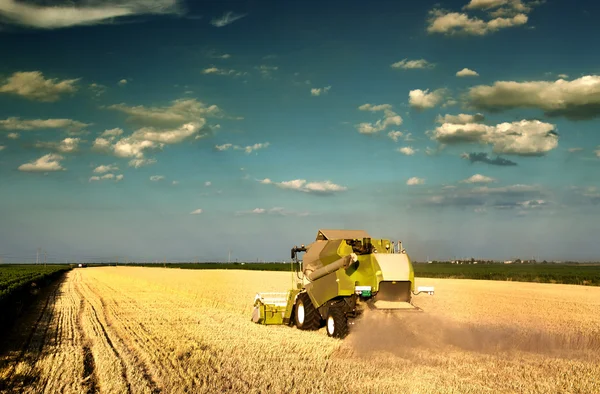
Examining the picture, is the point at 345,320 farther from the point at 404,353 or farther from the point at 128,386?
the point at 128,386

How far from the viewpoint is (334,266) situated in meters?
15.6

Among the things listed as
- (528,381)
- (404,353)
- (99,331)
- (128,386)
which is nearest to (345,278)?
(404,353)

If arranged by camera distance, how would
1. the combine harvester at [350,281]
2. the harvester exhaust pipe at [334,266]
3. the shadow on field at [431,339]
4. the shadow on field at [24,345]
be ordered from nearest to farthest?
1. the shadow on field at [24,345]
2. the shadow on field at [431,339]
3. the combine harvester at [350,281]
4. the harvester exhaust pipe at [334,266]

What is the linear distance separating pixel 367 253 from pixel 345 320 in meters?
1.94

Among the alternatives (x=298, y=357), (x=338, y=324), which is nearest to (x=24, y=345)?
(x=298, y=357)

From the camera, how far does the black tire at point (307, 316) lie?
1678 cm

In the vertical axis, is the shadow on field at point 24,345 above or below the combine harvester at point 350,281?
below

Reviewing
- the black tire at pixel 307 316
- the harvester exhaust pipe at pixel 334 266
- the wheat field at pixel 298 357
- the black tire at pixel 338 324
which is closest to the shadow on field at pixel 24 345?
the wheat field at pixel 298 357

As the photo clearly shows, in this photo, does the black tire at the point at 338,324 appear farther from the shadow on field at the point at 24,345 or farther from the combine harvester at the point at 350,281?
the shadow on field at the point at 24,345

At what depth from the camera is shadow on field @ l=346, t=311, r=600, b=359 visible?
13703mm

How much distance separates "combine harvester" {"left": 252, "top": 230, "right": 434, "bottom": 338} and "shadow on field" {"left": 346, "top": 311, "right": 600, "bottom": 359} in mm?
350

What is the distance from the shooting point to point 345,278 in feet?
49.4

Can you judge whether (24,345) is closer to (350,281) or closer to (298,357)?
(298,357)

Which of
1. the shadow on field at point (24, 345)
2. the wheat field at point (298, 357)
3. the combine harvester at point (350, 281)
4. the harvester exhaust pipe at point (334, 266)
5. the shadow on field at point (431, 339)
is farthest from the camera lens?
the harvester exhaust pipe at point (334, 266)
